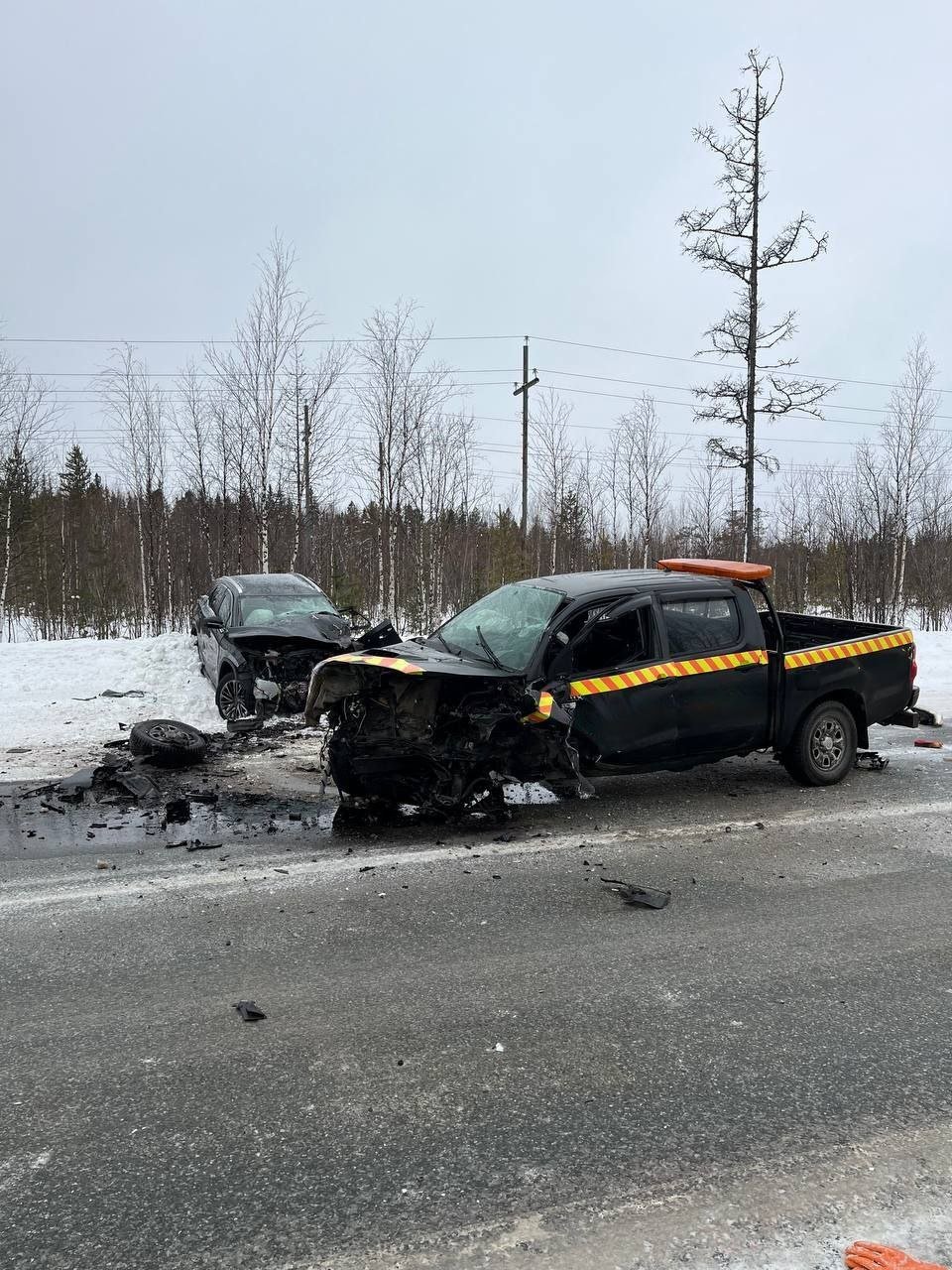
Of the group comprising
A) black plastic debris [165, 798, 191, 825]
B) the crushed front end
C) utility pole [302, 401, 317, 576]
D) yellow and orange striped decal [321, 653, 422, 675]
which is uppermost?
utility pole [302, 401, 317, 576]

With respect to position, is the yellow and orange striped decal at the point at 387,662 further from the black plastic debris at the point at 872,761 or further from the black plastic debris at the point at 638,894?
the black plastic debris at the point at 872,761

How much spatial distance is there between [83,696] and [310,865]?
24.5 ft

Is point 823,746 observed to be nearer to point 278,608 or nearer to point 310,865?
point 310,865

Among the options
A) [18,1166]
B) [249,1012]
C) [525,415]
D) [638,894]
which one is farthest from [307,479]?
[18,1166]

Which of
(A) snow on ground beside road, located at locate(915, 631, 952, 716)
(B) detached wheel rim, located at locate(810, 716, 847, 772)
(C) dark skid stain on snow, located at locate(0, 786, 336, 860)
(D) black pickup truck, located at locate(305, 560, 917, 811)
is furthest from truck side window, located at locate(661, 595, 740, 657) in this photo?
(A) snow on ground beside road, located at locate(915, 631, 952, 716)

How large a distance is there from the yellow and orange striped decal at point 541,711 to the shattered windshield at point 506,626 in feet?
1.22

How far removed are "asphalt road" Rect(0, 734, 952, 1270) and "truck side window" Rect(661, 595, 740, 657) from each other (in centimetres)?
182

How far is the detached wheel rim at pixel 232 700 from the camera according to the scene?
10297 mm

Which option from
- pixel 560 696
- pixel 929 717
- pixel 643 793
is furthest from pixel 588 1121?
pixel 929 717

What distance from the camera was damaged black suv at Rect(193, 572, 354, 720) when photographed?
10.2 m

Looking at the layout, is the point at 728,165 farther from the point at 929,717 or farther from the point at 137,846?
the point at 137,846

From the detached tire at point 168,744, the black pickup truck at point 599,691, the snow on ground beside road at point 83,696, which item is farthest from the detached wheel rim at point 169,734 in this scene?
the black pickup truck at point 599,691

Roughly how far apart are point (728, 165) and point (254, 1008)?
21.3 m

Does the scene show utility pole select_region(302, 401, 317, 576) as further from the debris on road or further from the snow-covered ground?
the debris on road
